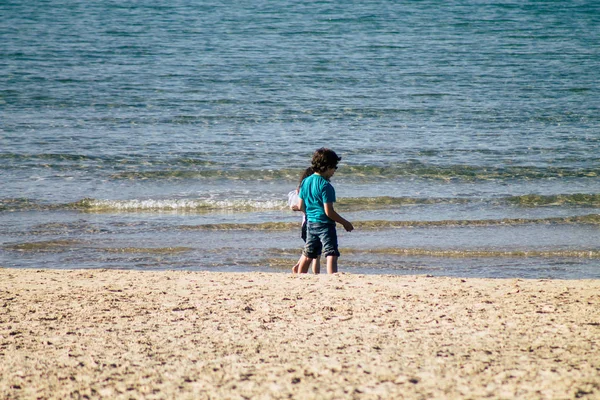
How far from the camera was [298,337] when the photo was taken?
16.7ft

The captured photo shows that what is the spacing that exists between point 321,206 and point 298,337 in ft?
6.46

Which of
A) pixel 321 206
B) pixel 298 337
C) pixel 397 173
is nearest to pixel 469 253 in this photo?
pixel 321 206

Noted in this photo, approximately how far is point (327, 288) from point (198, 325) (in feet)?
4.64

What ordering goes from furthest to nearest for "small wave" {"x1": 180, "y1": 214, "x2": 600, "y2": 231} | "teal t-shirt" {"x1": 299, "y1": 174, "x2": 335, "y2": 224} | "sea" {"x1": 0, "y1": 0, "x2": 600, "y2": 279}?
"small wave" {"x1": 180, "y1": 214, "x2": 600, "y2": 231}
"sea" {"x1": 0, "y1": 0, "x2": 600, "y2": 279}
"teal t-shirt" {"x1": 299, "y1": 174, "x2": 335, "y2": 224}

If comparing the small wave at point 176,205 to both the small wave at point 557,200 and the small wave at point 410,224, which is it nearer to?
the small wave at point 410,224

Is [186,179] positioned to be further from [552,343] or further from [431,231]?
[552,343]

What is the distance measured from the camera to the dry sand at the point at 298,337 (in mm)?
4207

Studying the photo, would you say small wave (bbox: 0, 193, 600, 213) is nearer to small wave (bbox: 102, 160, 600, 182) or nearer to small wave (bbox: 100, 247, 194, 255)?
small wave (bbox: 102, 160, 600, 182)

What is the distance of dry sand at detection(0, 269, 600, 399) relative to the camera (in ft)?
13.8

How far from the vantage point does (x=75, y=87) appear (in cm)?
2022

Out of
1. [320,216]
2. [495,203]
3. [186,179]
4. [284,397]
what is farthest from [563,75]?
[284,397]

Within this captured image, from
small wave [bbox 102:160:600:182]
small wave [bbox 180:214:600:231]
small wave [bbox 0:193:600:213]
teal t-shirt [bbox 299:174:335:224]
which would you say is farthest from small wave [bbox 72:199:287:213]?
teal t-shirt [bbox 299:174:335:224]

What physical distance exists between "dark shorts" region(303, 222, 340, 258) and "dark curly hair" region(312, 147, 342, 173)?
0.56 meters

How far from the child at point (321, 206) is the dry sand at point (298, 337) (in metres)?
0.34
